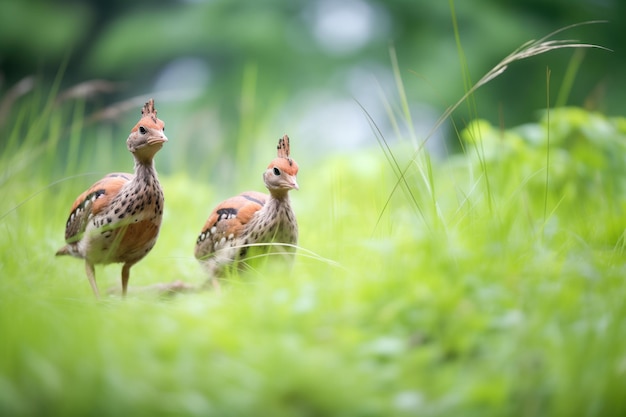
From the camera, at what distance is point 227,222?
69.5 inches

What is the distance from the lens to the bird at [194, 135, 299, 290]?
1625 mm

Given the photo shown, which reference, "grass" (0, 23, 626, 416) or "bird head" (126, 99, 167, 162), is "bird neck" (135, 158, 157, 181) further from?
"grass" (0, 23, 626, 416)

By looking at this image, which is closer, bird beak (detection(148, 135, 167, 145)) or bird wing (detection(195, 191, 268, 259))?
bird beak (detection(148, 135, 167, 145))

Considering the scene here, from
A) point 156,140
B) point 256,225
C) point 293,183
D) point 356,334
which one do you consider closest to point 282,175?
point 293,183

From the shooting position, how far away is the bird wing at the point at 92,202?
66.6 inches

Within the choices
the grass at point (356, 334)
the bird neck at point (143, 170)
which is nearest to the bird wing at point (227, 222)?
the grass at point (356, 334)

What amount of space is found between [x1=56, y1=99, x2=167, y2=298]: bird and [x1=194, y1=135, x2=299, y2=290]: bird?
17 cm

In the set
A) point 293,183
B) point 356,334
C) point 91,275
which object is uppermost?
point 293,183

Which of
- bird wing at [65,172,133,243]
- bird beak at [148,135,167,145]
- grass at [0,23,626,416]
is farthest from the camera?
bird wing at [65,172,133,243]

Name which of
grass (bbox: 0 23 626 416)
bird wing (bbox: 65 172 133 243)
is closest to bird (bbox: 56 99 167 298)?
bird wing (bbox: 65 172 133 243)

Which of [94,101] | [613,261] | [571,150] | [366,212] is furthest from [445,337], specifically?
[94,101]

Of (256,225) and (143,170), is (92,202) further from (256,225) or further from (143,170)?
(256,225)

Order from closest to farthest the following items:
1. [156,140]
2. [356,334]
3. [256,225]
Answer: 1. [356,334]
2. [156,140]
3. [256,225]

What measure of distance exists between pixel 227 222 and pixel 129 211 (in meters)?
0.27
